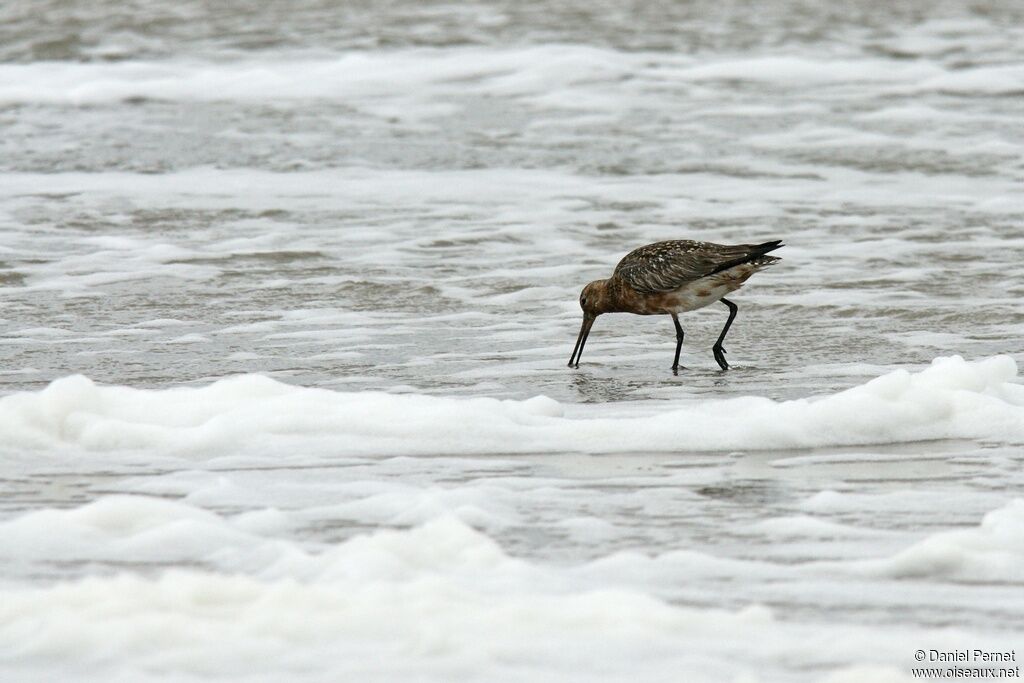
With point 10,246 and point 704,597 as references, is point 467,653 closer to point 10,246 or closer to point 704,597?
point 704,597

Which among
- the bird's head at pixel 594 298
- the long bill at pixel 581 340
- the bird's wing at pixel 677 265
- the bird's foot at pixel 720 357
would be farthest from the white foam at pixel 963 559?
the bird's head at pixel 594 298

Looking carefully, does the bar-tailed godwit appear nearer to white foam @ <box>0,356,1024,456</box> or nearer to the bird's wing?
the bird's wing

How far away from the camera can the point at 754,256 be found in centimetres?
765

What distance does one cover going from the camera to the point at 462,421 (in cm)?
596

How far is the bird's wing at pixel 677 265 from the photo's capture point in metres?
7.74

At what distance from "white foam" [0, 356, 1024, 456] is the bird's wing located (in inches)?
61.2

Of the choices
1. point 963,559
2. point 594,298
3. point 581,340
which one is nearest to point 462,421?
point 581,340

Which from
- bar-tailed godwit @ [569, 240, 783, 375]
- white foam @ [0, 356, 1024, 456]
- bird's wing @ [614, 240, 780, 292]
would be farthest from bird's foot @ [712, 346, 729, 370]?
white foam @ [0, 356, 1024, 456]

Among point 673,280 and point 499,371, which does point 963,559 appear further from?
point 673,280

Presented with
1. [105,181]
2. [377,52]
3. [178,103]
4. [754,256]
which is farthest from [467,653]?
[377,52]

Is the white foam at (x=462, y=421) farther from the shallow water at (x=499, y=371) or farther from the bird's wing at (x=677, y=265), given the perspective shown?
the bird's wing at (x=677, y=265)

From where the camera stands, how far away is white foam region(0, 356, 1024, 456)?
18.8ft

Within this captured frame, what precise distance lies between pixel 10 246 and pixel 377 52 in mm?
Result: 8819

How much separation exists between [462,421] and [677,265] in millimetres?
2219
